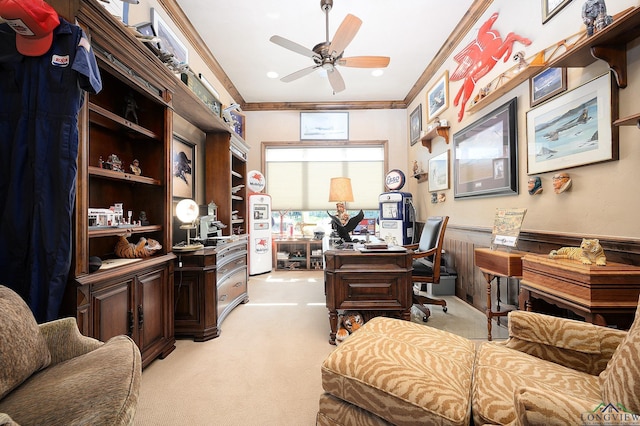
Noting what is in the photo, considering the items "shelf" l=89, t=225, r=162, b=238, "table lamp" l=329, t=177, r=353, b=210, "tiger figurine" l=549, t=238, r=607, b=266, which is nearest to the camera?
"tiger figurine" l=549, t=238, r=607, b=266

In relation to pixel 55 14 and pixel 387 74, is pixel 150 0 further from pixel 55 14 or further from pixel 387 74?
pixel 387 74

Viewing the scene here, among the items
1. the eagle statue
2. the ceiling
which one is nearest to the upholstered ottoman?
the eagle statue

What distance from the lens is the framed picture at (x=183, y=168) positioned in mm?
2973

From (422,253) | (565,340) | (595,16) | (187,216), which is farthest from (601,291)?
(187,216)

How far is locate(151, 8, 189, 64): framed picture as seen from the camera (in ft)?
8.59

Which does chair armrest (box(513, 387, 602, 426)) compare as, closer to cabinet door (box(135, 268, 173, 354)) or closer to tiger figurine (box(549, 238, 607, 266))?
tiger figurine (box(549, 238, 607, 266))

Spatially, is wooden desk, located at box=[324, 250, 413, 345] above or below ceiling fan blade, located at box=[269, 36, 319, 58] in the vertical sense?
below

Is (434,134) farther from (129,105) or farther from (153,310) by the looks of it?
(153,310)

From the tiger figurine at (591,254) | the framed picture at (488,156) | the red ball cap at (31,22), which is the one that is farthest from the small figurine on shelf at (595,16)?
the red ball cap at (31,22)

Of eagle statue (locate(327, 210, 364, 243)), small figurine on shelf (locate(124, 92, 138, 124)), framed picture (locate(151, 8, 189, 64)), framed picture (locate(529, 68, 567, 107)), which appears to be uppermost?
framed picture (locate(151, 8, 189, 64))

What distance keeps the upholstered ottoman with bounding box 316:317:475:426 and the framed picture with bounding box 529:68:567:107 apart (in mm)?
2074

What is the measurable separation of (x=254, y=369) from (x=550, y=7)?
3.70 meters

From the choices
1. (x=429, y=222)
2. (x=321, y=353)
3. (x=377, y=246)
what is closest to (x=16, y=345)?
(x=321, y=353)

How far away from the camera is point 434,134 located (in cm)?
408
